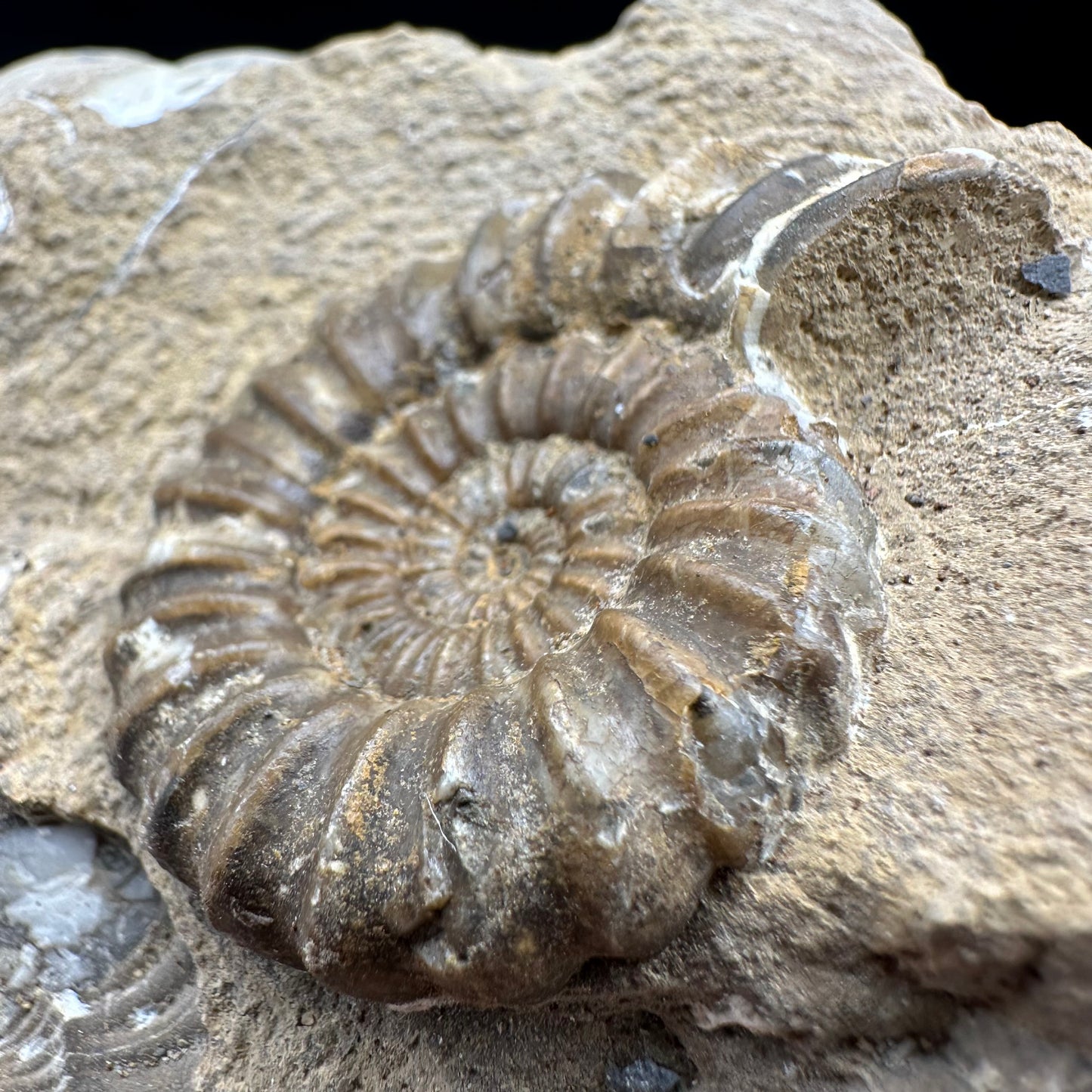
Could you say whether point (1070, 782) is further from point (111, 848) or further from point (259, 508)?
point (111, 848)

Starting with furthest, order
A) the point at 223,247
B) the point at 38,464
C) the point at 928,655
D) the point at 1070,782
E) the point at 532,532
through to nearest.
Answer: the point at 223,247 → the point at 38,464 → the point at 532,532 → the point at 928,655 → the point at 1070,782

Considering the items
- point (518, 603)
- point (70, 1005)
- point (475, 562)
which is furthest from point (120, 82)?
point (70, 1005)

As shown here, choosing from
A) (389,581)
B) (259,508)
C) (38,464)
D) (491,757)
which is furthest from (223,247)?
(491,757)

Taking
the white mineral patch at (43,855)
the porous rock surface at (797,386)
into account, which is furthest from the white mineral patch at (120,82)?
the white mineral patch at (43,855)

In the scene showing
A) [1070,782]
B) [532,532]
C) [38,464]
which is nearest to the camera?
[1070,782]

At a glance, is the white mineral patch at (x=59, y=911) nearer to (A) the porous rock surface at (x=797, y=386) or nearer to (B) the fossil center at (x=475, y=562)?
(A) the porous rock surface at (x=797, y=386)

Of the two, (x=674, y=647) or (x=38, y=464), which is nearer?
(x=674, y=647)

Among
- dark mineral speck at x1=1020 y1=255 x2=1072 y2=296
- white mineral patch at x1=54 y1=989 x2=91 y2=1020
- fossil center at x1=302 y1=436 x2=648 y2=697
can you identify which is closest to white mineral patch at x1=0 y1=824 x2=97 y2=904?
white mineral patch at x1=54 y1=989 x2=91 y2=1020
